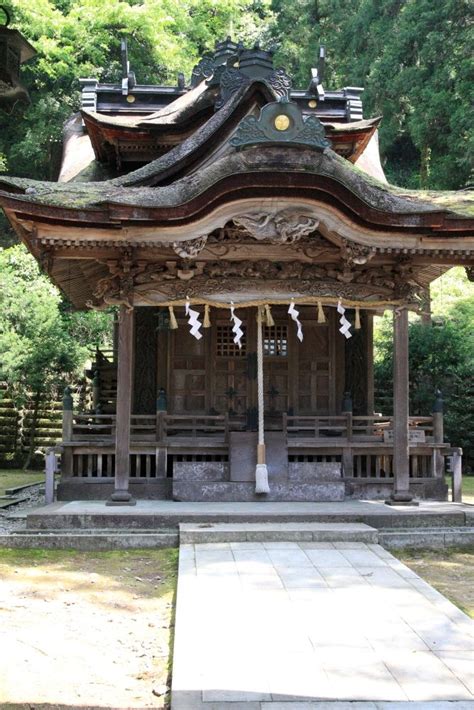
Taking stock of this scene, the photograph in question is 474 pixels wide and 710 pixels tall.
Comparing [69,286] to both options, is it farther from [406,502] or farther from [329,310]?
[406,502]

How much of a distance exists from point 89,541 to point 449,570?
4.26m

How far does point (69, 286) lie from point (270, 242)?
4467 millimetres

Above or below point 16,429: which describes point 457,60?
above

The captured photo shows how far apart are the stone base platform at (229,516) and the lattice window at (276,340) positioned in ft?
12.4

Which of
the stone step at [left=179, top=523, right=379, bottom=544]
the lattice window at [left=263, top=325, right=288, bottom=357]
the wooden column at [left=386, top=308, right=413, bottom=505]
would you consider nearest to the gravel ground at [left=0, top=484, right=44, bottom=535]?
the stone step at [left=179, top=523, right=379, bottom=544]

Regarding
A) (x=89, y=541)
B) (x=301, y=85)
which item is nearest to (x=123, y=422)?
(x=89, y=541)

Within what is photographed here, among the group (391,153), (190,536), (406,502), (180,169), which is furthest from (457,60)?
(190,536)

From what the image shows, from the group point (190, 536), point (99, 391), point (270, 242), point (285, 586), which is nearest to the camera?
point (285, 586)

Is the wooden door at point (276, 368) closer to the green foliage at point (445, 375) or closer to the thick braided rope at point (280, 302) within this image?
the thick braided rope at point (280, 302)

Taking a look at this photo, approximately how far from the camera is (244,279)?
1036 cm

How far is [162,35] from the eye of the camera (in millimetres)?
31141

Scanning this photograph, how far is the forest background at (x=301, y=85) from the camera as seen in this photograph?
61.5ft

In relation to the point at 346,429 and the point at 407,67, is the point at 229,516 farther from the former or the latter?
the point at 407,67

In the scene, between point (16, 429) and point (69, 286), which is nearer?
point (69, 286)
